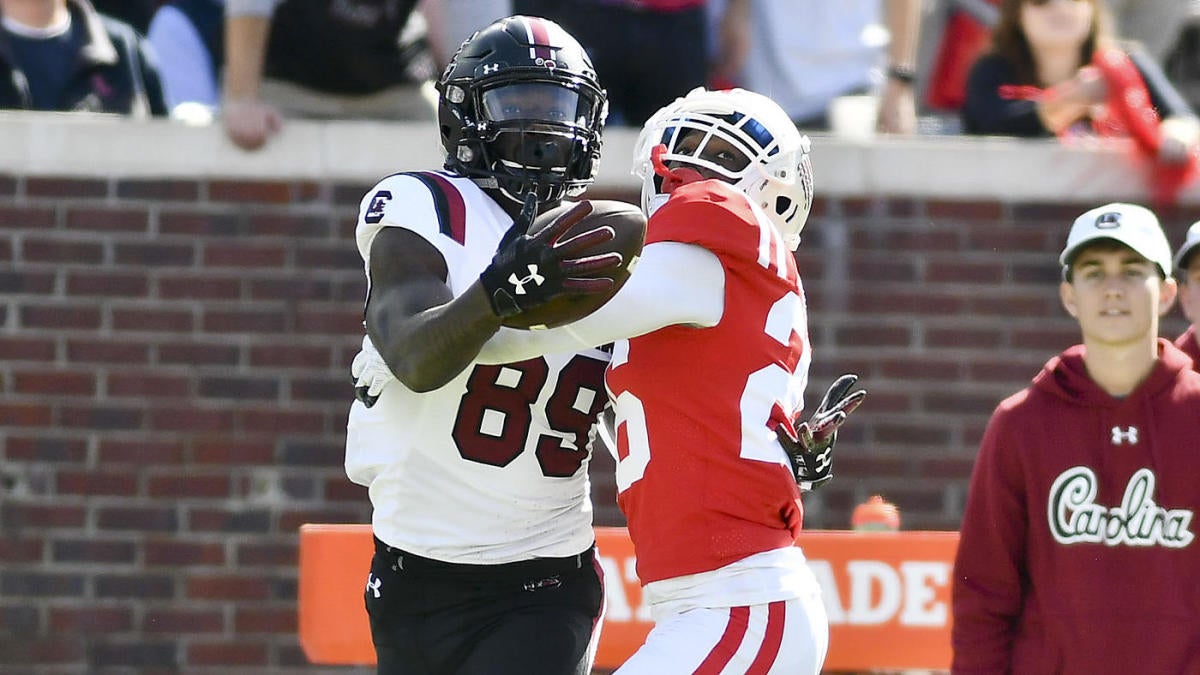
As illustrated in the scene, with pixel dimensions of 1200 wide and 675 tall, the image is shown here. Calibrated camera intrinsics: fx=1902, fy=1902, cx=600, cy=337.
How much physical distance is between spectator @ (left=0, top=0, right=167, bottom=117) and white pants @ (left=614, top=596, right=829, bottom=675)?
3.81 metres

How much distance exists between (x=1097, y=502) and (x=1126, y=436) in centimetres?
17

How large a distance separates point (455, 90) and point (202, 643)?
332cm

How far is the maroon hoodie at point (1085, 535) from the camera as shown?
4.31 m

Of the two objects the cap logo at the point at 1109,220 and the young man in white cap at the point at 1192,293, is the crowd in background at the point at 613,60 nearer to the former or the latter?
the young man in white cap at the point at 1192,293

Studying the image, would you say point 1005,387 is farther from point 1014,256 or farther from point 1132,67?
point 1132,67

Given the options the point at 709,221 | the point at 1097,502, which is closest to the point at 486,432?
the point at 709,221

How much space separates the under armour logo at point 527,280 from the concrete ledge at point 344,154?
129 inches

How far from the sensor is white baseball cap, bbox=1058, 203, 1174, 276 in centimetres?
451

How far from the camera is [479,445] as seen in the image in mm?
3441

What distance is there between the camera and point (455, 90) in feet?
11.3

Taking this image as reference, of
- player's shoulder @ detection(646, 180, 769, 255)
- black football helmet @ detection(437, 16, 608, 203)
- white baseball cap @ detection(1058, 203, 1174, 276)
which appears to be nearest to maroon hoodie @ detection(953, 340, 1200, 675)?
white baseball cap @ detection(1058, 203, 1174, 276)

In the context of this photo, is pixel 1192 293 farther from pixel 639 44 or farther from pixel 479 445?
pixel 479 445

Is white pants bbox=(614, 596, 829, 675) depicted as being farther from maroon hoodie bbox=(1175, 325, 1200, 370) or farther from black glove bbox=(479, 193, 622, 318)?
maroon hoodie bbox=(1175, 325, 1200, 370)

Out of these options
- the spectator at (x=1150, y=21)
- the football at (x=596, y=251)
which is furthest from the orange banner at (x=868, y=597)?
the spectator at (x=1150, y=21)
